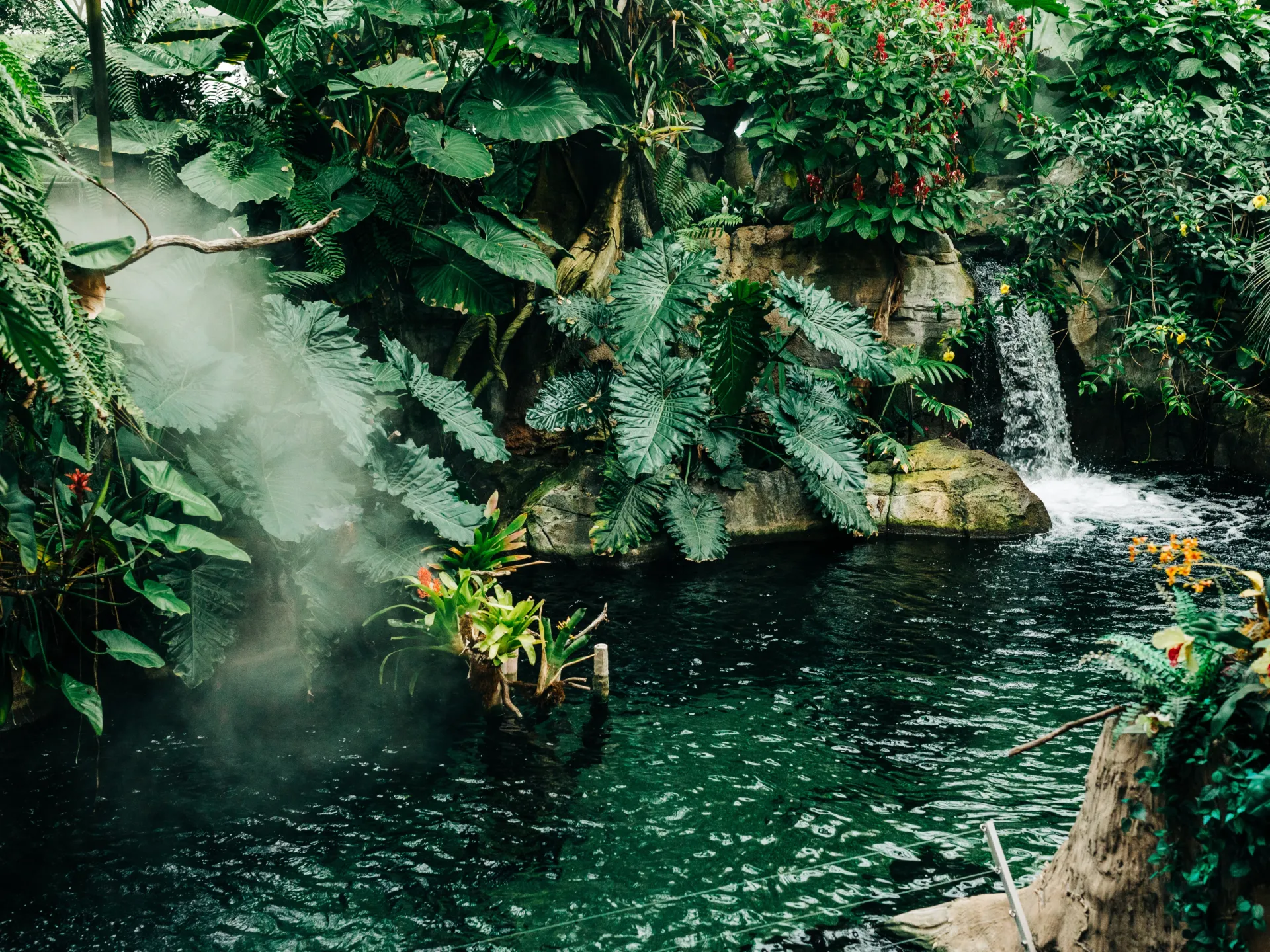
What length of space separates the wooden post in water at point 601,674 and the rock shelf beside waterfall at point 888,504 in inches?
110

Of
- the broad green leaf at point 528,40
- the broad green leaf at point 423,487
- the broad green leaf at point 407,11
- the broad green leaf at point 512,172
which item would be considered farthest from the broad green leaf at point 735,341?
the broad green leaf at point 407,11

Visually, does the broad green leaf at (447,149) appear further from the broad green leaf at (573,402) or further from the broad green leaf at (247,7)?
the broad green leaf at (573,402)

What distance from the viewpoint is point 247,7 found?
5707mm

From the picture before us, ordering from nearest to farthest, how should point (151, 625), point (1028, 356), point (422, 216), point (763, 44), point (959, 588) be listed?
point (151, 625) < point (959, 588) < point (422, 216) < point (763, 44) < point (1028, 356)

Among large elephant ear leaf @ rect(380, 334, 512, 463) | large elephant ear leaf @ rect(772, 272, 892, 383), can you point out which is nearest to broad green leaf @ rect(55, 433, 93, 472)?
large elephant ear leaf @ rect(380, 334, 512, 463)

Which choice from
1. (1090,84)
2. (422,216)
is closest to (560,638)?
(422,216)

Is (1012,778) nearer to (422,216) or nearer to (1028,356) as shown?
(422,216)

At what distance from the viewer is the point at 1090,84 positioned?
36.5 ft

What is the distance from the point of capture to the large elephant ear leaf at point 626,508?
7770 mm

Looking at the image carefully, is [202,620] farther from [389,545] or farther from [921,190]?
[921,190]

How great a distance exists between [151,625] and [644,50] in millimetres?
6425

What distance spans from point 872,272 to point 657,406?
3.58 meters

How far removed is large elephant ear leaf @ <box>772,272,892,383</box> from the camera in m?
8.35

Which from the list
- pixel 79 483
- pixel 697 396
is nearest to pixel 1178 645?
pixel 79 483
